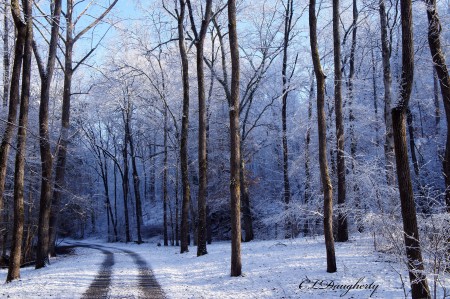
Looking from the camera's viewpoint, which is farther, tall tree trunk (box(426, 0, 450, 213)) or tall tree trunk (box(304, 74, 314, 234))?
tall tree trunk (box(304, 74, 314, 234))

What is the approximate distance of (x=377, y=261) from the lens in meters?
9.72

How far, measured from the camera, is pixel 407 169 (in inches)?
253

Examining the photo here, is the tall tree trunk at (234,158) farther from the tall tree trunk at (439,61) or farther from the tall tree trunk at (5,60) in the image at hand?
the tall tree trunk at (5,60)

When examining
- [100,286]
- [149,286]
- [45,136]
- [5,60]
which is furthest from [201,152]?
[5,60]

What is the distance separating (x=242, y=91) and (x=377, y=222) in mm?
20045

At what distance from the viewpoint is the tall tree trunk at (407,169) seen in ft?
20.3

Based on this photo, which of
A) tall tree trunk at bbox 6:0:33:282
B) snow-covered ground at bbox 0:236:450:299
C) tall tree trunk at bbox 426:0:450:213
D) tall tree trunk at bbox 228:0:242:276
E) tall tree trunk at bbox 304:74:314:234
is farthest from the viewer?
tall tree trunk at bbox 304:74:314:234

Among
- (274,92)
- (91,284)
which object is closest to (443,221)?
(91,284)

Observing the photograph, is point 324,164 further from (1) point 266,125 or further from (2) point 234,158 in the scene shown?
(1) point 266,125

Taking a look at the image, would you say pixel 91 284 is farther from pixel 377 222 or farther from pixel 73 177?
pixel 73 177

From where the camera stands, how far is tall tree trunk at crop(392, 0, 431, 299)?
20.3 ft

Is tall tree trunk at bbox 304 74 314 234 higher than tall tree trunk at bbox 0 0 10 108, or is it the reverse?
tall tree trunk at bbox 0 0 10 108

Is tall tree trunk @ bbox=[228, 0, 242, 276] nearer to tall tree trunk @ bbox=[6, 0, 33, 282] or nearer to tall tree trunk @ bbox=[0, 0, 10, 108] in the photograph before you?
tall tree trunk @ bbox=[6, 0, 33, 282]

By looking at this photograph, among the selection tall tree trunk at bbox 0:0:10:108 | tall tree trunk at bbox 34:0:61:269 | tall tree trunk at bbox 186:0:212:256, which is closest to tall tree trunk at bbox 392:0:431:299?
tall tree trunk at bbox 186:0:212:256
